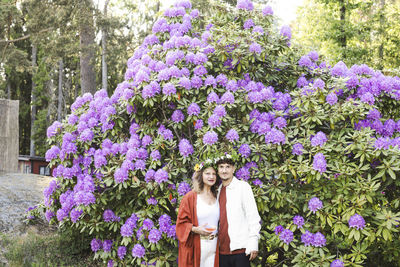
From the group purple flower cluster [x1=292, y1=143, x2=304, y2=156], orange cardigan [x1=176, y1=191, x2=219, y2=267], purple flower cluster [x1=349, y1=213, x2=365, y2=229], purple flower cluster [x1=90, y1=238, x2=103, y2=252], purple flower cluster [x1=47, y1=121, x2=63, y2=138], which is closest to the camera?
orange cardigan [x1=176, y1=191, x2=219, y2=267]

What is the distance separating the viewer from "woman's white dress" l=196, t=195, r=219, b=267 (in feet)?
11.3

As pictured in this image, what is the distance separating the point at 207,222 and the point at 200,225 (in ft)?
0.22

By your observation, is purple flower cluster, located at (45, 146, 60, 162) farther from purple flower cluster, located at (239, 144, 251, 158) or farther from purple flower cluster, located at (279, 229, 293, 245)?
purple flower cluster, located at (279, 229, 293, 245)

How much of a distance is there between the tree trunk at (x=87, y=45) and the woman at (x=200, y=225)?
8.17 meters

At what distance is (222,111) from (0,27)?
11.7m

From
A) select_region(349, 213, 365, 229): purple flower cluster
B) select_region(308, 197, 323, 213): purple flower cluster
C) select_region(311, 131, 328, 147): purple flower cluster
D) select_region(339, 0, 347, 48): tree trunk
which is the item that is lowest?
select_region(349, 213, 365, 229): purple flower cluster

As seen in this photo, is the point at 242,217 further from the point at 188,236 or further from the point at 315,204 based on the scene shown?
the point at 315,204

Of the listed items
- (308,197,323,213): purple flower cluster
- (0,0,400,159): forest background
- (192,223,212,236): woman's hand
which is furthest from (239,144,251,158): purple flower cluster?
(0,0,400,159): forest background

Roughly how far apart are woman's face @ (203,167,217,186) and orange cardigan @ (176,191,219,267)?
20 cm

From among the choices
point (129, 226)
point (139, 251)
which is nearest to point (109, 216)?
point (129, 226)

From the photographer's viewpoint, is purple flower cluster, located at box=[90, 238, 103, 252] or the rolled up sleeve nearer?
the rolled up sleeve

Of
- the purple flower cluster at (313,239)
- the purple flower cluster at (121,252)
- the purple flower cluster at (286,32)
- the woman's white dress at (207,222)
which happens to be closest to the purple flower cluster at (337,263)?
the purple flower cluster at (313,239)

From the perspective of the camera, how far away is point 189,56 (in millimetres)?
4520

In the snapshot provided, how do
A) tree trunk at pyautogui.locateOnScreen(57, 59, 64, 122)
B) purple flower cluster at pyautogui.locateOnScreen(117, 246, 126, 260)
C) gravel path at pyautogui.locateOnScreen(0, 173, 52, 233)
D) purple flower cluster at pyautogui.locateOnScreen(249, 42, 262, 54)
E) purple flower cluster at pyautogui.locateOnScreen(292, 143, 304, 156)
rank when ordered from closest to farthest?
1. purple flower cluster at pyautogui.locateOnScreen(292, 143, 304, 156)
2. purple flower cluster at pyautogui.locateOnScreen(249, 42, 262, 54)
3. purple flower cluster at pyautogui.locateOnScreen(117, 246, 126, 260)
4. gravel path at pyautogui.locateOnScreen(0, 173, 52, 233)
5. tree trunk at pyautogui.locateOnScreen(57, 59, 64, 122)
